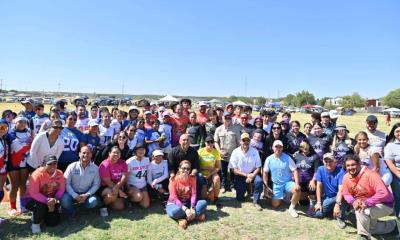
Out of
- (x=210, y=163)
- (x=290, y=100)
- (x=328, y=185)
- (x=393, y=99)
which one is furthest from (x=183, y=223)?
(x=290, y=100)

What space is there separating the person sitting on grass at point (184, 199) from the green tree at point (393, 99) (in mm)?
101333

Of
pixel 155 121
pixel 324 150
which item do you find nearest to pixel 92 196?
pixel 155 121

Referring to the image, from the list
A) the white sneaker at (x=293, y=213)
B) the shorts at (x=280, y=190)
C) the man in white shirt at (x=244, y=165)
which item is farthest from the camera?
the man in white shirt at (x=244, y=165)

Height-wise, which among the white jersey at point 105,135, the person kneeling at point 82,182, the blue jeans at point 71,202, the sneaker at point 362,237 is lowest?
the sneaker at point 362,237

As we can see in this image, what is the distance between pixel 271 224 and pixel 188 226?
5.39 feet

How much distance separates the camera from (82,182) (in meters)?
5.92

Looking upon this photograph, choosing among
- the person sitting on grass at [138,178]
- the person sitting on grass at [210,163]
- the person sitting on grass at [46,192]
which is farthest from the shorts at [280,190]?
the person sitting on grass at [46,192]

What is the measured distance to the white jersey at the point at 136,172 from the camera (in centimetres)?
651

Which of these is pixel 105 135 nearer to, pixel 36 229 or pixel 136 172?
pixel 136 172

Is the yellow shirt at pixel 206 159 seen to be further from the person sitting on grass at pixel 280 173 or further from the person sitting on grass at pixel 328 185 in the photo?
the person sitting on grass at pixel 328 185

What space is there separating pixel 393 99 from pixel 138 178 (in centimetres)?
10426

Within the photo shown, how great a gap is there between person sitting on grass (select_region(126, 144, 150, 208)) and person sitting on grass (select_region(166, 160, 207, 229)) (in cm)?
72

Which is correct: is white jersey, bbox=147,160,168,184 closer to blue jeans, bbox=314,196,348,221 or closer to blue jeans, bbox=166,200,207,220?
blue jeans, bbox=166,200,207,220

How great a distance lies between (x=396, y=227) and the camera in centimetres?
543
